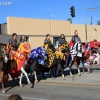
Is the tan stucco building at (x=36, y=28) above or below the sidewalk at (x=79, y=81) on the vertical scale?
above

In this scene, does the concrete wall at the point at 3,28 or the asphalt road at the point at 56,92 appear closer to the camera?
the asphalt road at the point at 56,92

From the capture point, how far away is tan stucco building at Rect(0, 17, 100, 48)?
3394 centimetres

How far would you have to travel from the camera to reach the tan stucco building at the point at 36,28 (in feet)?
111

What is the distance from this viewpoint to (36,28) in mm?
38000

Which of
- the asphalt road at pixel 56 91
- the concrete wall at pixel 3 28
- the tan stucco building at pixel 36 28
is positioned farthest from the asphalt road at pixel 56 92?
the concrete wall at pixel 3 28

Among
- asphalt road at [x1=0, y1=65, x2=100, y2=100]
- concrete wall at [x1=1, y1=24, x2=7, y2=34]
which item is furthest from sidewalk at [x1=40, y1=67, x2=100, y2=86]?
concrete wall at [x1=1, y1=24, x2=7, y2=34]

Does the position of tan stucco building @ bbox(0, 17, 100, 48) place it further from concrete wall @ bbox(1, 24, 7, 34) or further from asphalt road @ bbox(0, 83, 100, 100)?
asphalt road @ bbox(0, 83, 100, 100)

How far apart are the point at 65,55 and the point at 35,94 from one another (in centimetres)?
439

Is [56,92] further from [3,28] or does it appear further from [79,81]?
[3,28]

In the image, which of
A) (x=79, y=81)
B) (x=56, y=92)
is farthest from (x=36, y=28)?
(x=56, y=92)

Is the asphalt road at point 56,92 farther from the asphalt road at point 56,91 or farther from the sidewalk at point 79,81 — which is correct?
the sidewalk at point 79,81

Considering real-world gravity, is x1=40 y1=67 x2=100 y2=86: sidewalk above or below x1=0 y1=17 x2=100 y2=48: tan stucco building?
below

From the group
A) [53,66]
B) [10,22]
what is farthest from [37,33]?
[53,66]

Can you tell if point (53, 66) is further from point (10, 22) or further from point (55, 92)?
point (10, 22)
